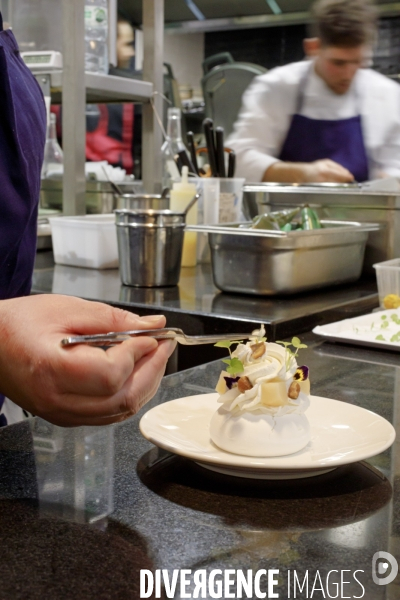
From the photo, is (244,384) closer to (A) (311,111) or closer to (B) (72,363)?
(B) (72,363)

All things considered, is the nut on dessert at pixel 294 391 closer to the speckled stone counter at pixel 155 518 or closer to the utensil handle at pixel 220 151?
the speckled stone counter at pixel 155 518

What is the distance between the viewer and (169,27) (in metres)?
5.55

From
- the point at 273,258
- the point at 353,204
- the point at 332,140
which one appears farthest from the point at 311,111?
the point at 273,258

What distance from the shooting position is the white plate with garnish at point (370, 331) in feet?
4.10

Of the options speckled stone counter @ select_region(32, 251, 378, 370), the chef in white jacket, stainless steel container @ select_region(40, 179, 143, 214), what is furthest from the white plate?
the chef in white jacket

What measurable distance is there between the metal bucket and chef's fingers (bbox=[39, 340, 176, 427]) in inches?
57.1

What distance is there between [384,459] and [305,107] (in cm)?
300

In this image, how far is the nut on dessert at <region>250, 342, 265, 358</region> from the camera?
2.33ft

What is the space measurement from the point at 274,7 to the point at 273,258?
12.6 feet

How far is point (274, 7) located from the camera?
4.93 m

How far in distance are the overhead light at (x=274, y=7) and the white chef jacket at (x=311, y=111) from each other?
151 centimetres

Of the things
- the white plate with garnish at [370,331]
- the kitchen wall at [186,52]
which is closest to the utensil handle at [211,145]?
the white plate with garnish at [370,331]

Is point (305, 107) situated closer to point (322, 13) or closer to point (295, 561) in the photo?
point (322, 13)

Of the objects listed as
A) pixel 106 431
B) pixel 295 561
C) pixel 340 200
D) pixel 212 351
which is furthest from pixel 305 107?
pixel 295 561
